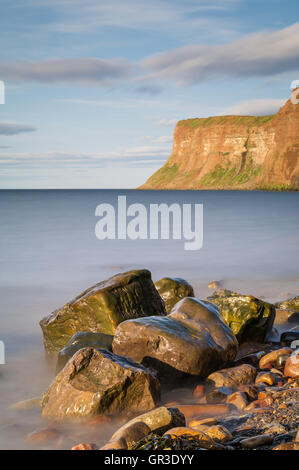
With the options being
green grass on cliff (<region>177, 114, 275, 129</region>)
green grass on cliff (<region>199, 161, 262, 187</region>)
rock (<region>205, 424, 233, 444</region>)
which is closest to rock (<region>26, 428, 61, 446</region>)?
rock (<region>205, 424, 233, 444</region>)

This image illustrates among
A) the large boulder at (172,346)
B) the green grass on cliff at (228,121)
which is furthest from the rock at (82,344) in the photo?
the green grass on cliff at (228,121)

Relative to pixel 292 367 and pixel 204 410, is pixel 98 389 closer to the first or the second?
pixel 204 410

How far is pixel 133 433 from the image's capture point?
3287 millimetres

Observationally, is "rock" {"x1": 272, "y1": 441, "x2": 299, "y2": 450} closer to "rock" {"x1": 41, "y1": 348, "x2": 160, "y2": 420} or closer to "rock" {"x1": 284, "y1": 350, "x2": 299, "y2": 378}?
"rock" {"x1": 41, "y1": 348, "x2": 160, "y2": 420}

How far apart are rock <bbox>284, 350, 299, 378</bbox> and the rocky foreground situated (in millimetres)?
10

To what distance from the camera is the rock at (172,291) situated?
7.23 m

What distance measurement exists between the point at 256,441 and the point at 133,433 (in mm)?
861

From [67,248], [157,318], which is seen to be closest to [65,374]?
[157,318]

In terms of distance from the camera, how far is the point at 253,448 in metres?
3.12

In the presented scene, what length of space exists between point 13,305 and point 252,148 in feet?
393

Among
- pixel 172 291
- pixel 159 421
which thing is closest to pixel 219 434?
pixel 159 421

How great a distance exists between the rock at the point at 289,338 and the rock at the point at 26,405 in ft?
11.0

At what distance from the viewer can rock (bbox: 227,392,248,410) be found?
4.13 meters
